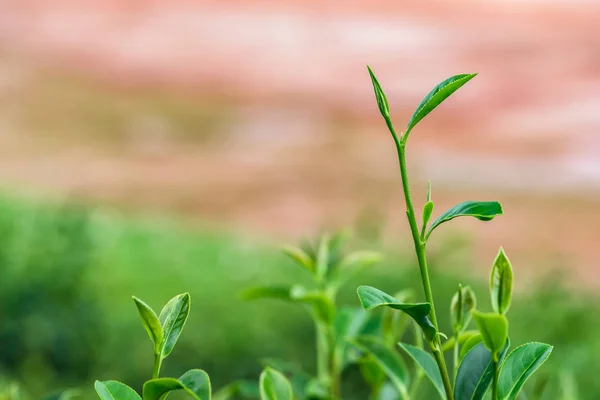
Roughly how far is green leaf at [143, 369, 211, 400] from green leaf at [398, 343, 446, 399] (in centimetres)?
12

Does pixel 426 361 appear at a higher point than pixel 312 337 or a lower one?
higher

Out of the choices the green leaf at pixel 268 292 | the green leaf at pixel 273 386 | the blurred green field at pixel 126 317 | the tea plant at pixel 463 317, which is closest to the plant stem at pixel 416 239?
the tea plant at pixel 463 317

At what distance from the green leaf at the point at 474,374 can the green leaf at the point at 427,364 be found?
0.05 ft

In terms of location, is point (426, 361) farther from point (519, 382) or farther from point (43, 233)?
point (43, 233)

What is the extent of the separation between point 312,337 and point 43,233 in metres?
0.83

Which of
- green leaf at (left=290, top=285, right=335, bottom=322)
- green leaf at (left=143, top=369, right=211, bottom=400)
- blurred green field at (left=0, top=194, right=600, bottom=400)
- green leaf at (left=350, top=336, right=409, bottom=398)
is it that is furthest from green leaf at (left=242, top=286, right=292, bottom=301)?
blurred green field at (left=0, top=194, right=600, bottom=400)

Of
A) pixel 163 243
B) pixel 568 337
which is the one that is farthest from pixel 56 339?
pixel 163 243

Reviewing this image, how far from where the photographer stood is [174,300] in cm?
46

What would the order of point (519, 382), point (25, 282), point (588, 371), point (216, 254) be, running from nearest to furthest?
point (519, 382) → point (25, 282) → point (588, 371) → point (216, 254)

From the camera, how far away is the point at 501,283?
1.42 feet

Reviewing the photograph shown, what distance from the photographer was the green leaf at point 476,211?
0.40m

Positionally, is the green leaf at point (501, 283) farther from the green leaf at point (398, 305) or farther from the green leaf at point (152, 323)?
the green leaf at point (152, 323)

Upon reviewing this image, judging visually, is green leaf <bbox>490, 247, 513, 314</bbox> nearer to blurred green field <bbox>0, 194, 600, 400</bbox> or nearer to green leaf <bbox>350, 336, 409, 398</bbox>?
green leaf <bbox>350, 336, 409, 398</bbox>

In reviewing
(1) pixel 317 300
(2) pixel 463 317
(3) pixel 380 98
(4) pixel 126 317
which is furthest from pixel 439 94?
(4) pixel 126 317
